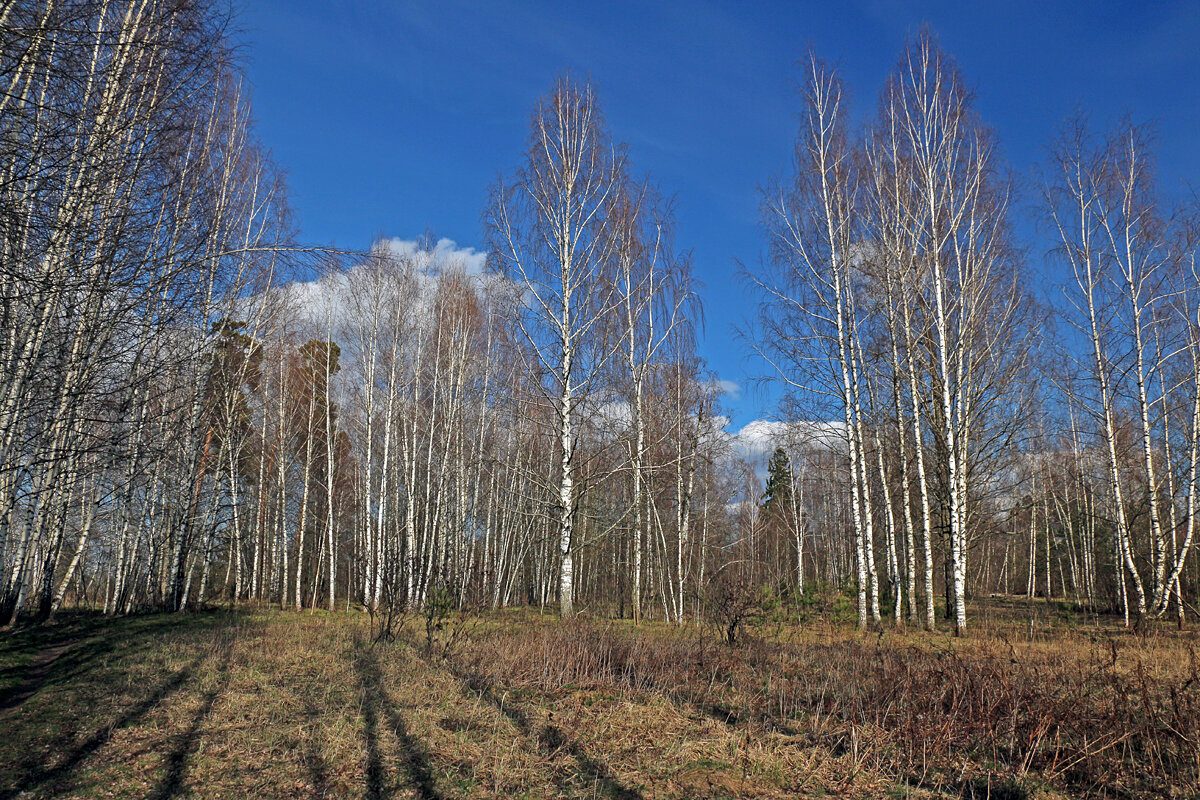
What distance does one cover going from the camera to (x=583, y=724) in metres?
5.29

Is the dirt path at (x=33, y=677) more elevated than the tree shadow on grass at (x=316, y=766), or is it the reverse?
the tree shadow on grass at (x=316, y=766)

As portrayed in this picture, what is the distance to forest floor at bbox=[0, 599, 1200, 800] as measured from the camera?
13.3 feet

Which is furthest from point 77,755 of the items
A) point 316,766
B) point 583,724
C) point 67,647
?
point 67,647

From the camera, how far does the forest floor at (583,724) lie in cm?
406

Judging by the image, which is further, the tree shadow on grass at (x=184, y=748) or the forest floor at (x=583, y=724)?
the forest floor at (x=583, y=724)

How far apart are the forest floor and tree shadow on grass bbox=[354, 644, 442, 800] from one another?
20mm

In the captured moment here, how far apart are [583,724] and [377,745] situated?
162 centimetres

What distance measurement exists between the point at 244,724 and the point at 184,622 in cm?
957

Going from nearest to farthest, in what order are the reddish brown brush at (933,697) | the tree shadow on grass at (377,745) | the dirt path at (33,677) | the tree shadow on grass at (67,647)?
the tree shadow on grass at (377,745), the reddish brown brush at (933,697), the dirt path at (33,677), the tree shadow on grass at (67,647)

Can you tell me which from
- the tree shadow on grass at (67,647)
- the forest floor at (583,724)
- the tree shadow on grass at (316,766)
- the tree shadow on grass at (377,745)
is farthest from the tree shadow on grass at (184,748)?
the tree shadow on grass at (67,647)

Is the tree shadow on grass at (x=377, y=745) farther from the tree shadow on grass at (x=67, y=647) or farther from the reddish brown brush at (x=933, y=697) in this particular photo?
the tree shadow on grass at (x=67, y=647)

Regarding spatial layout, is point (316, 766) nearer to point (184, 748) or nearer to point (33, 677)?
point (184, 748)

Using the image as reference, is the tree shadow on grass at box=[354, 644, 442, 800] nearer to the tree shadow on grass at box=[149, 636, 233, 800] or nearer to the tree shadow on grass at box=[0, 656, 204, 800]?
the tree shadow on grass at box=[149, 636, 233, 800]

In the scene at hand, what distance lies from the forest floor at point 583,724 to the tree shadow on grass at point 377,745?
0.07 feet
